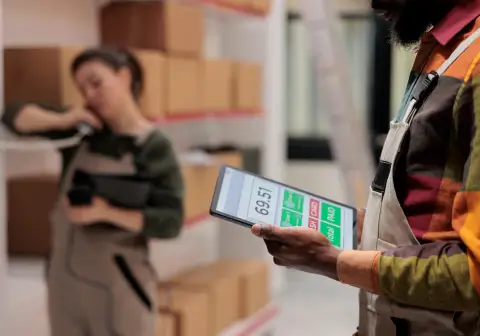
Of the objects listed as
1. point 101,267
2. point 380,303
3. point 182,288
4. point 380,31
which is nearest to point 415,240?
point 380,303

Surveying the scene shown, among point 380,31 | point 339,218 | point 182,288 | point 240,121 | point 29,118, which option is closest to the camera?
point 339,218

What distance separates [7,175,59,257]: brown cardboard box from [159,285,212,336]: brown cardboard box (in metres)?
0.59

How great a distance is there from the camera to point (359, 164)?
12.9ft

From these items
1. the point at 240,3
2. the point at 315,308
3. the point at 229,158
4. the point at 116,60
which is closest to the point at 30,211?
the point at 116,60

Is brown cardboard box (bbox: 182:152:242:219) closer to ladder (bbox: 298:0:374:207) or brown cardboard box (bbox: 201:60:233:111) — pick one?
brown cardboard box (bbox: 201:60:233:111)

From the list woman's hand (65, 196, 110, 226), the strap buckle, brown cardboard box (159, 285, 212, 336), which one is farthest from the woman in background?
the strap buckle

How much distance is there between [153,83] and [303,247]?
1.79 meters

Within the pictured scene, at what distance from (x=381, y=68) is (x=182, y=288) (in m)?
2.83

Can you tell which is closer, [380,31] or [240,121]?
[240,121]

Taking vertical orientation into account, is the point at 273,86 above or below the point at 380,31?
below

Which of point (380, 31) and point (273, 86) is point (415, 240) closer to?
point (273, 86)

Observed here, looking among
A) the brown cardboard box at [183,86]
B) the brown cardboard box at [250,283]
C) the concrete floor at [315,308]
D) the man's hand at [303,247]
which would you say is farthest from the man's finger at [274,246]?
the concrete floor at [315,308]

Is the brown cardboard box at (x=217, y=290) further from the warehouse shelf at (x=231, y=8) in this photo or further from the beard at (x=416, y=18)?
the beard at (x=416, y=18)

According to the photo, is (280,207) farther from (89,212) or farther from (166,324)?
(166,324)
